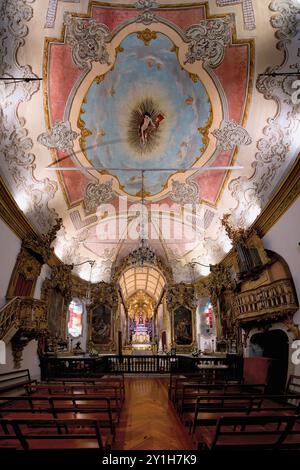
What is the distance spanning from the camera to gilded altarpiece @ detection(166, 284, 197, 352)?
60.3 feet

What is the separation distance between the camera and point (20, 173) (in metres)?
10.1

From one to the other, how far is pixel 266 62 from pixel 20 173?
8.13 meters

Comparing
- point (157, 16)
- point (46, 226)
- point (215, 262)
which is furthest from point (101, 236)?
point (157, 16)

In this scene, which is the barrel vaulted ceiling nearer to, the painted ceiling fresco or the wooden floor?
the painted ceiling fresco

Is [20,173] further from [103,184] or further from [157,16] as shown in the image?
[157,16]

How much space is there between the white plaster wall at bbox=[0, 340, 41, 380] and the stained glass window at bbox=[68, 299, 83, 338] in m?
5.11

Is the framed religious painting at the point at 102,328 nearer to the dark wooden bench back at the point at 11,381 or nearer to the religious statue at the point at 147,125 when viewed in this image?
the dark wooden bench back at the point at 11,381

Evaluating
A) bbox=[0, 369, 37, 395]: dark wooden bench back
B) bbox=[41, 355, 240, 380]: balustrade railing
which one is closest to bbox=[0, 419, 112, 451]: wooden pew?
bbox=[0, 369, 37, 395]: dark wooden bench back

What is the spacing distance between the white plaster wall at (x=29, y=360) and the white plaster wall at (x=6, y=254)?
196cm

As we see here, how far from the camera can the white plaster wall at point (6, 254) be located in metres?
8.95

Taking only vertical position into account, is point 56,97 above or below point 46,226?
above

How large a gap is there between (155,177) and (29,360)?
895cm

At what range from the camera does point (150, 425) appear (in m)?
5.74

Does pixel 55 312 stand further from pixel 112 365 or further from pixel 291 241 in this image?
pixel 291 241
